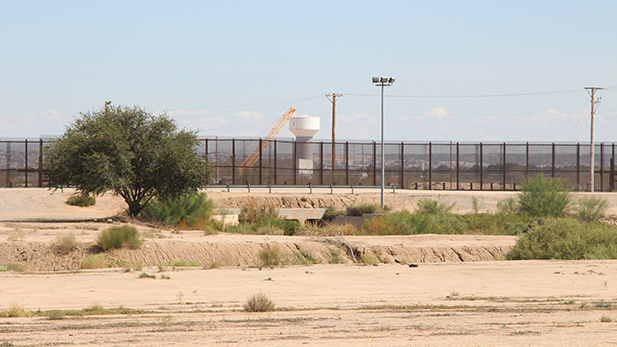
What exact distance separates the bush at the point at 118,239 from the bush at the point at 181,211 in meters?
9.13

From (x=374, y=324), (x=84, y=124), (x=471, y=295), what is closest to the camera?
(x=374, y=324)

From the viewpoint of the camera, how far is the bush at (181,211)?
30.5m

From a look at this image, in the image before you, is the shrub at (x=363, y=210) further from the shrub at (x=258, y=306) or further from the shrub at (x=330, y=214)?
the shrub at (x=258, y=306)

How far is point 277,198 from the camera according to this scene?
4328cm

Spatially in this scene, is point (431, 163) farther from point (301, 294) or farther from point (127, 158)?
point (301, 294)

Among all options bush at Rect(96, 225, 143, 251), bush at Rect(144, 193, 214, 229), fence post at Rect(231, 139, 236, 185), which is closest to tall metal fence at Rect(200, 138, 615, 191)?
fence post at Rect(231, 139, 236, 185)

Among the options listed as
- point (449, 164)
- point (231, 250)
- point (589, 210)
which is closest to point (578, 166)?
point (449, 164)

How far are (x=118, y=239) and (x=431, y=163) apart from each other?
3941 cm

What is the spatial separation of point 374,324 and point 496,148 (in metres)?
49.4

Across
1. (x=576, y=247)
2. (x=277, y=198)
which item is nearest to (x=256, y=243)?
(x=576, y=247)

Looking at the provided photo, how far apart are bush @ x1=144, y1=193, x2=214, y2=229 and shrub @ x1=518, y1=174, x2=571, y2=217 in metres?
19.4

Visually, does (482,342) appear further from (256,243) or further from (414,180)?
(414,180)

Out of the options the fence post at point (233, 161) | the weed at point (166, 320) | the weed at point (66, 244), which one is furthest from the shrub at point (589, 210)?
the weed at point (166, 320)

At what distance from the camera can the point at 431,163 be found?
55469 millimetres
